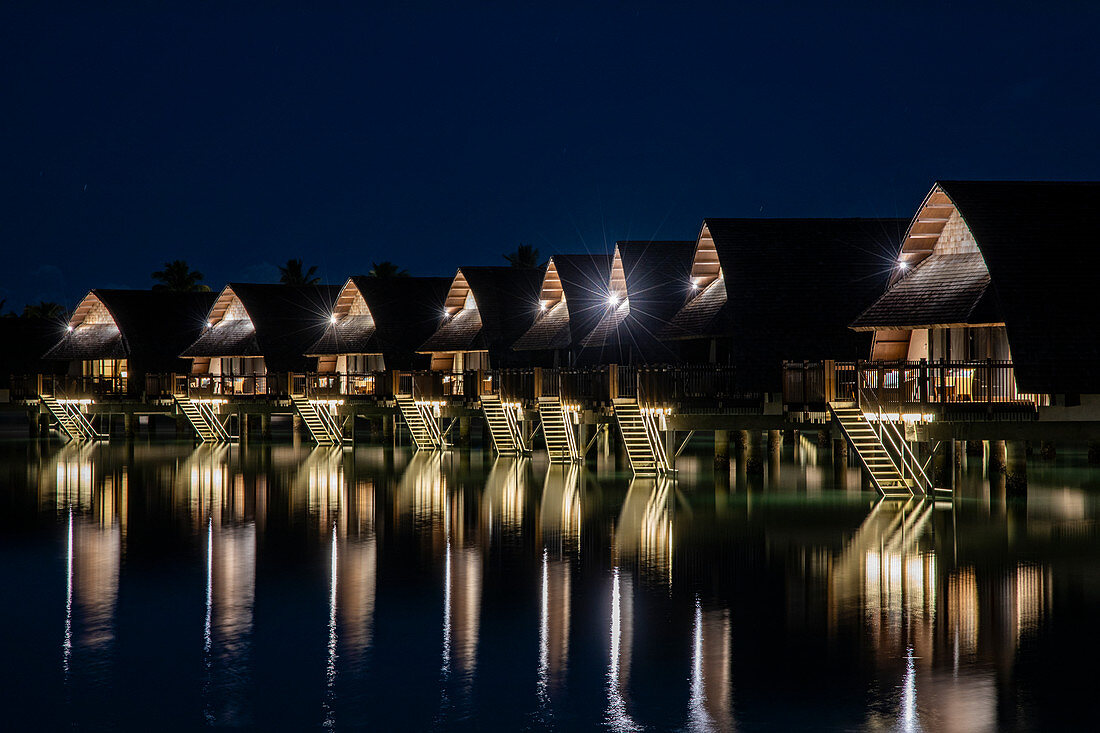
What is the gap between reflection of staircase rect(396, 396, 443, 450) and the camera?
55312mm

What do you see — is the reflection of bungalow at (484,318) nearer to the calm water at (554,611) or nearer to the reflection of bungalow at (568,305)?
the reflection of bungalow at (568,305)

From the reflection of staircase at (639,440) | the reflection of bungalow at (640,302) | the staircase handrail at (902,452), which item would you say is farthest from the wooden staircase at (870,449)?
the reflection of bungalow at (640,302)

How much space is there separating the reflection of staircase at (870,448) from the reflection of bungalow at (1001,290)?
231cm

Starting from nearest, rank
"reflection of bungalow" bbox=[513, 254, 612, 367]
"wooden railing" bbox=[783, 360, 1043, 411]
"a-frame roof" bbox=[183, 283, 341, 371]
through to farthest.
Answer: "wooden railing" bbox=[783, 360, 1043, 411], "reflection of bungalow" bbox=[513, 254, 612, 367], "a-frame roof" bbox=[183, 283, 341, 371]

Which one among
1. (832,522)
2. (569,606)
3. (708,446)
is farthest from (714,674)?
(708,446)

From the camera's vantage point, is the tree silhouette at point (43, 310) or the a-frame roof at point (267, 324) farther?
the tree silhouette at point (43, 310)

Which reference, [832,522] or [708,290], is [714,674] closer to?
[832,522]

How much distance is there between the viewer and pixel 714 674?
48.6ft

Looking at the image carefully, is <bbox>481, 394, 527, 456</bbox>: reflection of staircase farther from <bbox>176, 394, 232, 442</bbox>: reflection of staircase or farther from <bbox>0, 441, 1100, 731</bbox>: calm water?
<bbox>176, 394, 232, 442</bbox>: reflection of staircase

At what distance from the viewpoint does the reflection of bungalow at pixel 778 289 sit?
39.2 metres

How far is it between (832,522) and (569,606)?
10.7 metres

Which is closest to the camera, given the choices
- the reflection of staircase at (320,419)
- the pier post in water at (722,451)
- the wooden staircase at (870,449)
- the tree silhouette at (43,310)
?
the wooden staircase at (870,449)

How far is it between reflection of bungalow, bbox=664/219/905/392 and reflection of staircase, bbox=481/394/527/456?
909 centimetres

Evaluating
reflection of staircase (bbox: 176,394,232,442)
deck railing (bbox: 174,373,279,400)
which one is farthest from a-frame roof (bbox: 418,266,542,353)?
reflection of staircase (bbox: 176,394,232,442)
